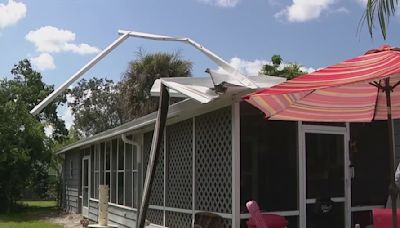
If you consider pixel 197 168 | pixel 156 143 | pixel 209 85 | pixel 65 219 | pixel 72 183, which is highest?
pixel 209 85

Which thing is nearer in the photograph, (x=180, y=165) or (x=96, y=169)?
(x=180, y=165)

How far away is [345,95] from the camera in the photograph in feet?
17.2

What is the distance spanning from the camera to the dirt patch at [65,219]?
17.5m

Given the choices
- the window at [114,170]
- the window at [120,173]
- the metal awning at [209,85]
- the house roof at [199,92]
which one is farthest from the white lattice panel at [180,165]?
the window at [114,170]

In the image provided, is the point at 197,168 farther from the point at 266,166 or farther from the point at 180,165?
the point at 266,166

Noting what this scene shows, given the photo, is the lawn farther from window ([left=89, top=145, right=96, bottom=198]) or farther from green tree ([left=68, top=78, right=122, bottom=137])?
green tree ([left=68, top=78, right=122, bottom=137])

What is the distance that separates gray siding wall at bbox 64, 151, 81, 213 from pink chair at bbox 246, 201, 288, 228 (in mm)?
15466

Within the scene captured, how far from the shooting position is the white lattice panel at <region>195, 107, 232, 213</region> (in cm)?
775

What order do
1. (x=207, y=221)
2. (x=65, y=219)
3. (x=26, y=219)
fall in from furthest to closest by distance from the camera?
(x=65, y=219) < (x=26, y=219) < (x=207, y=221)

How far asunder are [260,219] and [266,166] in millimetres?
1810

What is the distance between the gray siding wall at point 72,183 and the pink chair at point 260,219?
1547cm

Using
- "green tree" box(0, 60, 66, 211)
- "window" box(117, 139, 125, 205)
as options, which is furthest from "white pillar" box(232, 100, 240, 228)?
"green tree" box(0, 60, 66, 211)

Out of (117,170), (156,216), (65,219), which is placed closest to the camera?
(156,216)

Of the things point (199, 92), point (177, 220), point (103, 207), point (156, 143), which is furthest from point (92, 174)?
point (199, 92)
